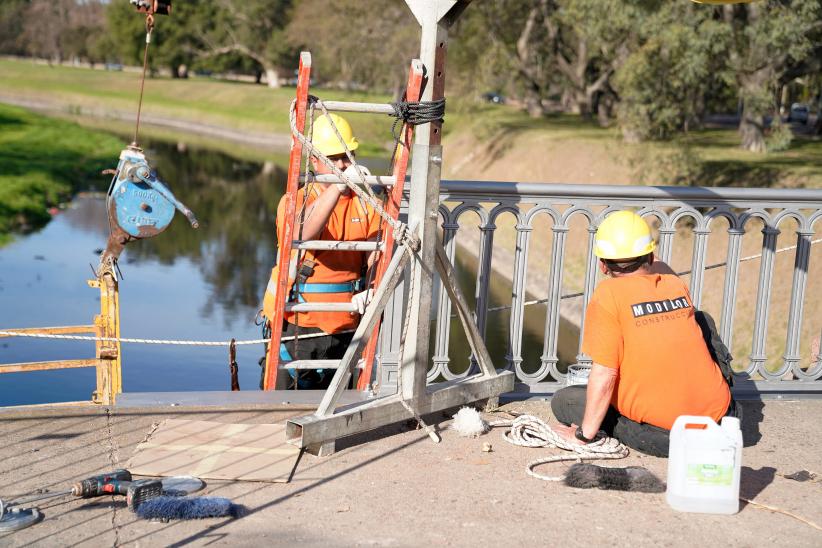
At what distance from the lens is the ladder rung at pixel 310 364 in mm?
6570

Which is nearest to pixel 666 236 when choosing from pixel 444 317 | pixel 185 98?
pixel 444 317

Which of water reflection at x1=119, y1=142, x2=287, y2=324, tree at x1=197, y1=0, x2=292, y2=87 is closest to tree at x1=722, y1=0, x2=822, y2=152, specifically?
water reflection at x1=119, y1=142, x2=287, y2=324

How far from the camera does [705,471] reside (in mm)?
5145

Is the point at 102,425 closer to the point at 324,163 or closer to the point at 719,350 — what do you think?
the point at 324,163

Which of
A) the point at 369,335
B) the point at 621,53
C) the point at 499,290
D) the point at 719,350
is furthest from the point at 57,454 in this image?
the point at 621,53

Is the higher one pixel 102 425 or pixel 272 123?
pixel 272 123

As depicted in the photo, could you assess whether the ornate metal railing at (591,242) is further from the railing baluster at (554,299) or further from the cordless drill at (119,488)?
the cordless drill at (119,488)

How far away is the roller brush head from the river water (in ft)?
32.7

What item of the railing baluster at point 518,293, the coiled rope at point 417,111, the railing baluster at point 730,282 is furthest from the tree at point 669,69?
the coiled rope at point 417,111

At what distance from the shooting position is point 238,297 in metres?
22.7

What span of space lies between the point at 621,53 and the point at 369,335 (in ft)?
102

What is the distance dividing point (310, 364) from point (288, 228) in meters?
0.93

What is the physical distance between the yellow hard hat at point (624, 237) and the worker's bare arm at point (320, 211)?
63.0 inches

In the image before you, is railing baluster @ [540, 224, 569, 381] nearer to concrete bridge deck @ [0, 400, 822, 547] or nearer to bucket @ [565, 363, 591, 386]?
bucket @ [565, 363, 591, 386]
